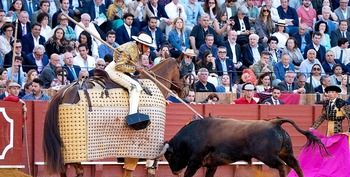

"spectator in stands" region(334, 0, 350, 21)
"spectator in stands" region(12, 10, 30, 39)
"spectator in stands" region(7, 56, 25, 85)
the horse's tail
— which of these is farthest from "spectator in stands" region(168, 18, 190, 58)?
the horse's tail

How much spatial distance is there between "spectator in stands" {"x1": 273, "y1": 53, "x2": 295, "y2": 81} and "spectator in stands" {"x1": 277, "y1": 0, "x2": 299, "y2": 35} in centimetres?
197

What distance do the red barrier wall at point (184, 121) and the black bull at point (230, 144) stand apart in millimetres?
1966

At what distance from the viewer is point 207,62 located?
19.5 m

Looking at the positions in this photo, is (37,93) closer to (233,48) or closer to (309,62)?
(233,48)

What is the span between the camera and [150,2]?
820 inches

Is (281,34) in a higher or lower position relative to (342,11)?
lower

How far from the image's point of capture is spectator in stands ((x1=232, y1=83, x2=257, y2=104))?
18.0 m

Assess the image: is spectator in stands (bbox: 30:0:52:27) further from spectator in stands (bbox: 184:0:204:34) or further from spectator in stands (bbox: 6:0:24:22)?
spectator in stands (bbox: 184:0:204:34)

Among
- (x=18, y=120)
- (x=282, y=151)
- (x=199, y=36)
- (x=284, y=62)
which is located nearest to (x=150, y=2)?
(x=199, y=36)

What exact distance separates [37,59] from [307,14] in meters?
6.52

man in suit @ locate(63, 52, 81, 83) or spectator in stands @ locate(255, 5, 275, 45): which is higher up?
spectator in stands @ locate(255, 5, 275, 45)

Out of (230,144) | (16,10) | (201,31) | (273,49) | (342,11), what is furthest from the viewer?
(342,11)

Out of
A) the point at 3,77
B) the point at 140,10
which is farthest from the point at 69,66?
the point at 140,10

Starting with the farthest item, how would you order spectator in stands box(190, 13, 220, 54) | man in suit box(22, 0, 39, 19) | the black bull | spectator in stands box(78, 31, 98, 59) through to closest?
spectator in stands box(190, 13, 220, 54)
man in suit box(22, 0, 39, 19)
spectator in stands box(78, 31, 98, 59)
the black bull
